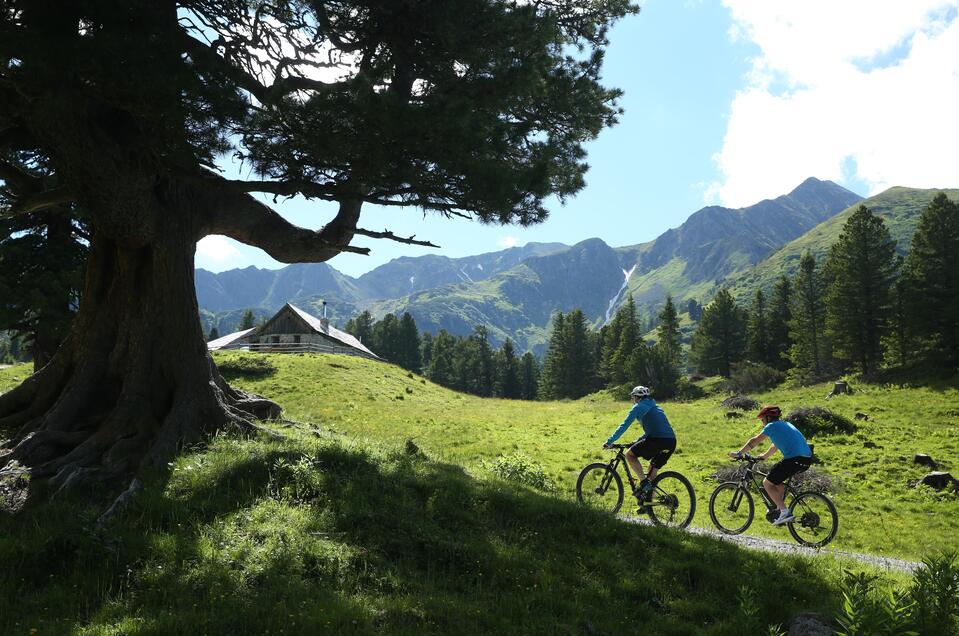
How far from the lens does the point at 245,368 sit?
98.4ft

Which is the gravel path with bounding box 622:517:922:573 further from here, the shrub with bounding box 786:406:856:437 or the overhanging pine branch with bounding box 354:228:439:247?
the shrub with bounding box 786:406:856:437

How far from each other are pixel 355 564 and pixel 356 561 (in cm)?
5

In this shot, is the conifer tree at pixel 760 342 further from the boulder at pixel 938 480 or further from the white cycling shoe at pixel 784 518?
the white cycling shoe at pixel 784 518

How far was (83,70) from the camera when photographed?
5980 millimetres

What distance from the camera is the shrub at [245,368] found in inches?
1145

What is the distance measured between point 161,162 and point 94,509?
5.32 metres

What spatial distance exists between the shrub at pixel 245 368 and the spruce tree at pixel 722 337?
59.8 meters

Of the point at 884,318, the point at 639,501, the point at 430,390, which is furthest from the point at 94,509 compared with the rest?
the point at 884,318

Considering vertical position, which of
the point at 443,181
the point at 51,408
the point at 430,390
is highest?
the point at 443,181

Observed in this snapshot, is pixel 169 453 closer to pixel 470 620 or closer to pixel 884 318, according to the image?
pixel 470 620

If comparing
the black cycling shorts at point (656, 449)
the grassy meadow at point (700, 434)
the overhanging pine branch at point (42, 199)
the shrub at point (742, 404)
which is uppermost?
the overhanging pine branch at point (42, 199)

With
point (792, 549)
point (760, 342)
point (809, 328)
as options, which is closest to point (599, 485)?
point (792, 549)

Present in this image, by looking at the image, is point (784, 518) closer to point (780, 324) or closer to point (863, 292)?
point (863, 292)

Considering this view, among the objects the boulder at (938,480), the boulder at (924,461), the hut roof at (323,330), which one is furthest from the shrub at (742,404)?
the hut roof at (323,330)
